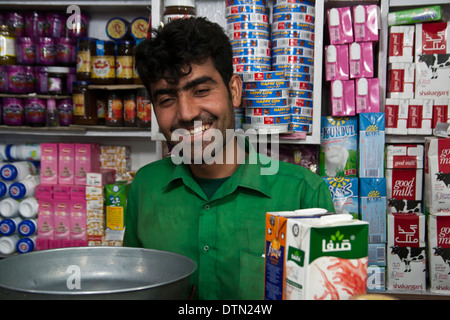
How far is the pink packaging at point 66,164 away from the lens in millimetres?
2531

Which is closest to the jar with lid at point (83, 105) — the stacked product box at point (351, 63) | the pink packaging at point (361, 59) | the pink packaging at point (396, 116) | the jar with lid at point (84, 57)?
the jar with lid at point (84, 57)

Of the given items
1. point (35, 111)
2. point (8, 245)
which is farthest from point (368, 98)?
point (8, 245)

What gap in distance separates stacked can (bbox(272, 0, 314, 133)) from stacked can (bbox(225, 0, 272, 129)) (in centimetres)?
9

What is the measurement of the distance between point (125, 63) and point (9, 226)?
3.84 ft

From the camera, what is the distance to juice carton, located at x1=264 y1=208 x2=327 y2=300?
750 mm

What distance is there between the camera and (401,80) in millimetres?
2295

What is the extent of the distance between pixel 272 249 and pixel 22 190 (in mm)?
2177

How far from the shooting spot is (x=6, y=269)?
32.7 inches

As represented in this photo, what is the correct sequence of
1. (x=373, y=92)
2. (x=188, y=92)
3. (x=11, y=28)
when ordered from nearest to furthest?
(x=188, y=92)
(x=373, y=92)
(x=11, y=28)

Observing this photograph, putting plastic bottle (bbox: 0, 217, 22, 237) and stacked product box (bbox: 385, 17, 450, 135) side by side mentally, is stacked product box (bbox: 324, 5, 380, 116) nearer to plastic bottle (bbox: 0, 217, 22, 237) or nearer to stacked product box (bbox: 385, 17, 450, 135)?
stacked product box (bbox: 385, 17, 450, 135)

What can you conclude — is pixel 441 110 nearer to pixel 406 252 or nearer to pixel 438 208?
pixel 438 208
